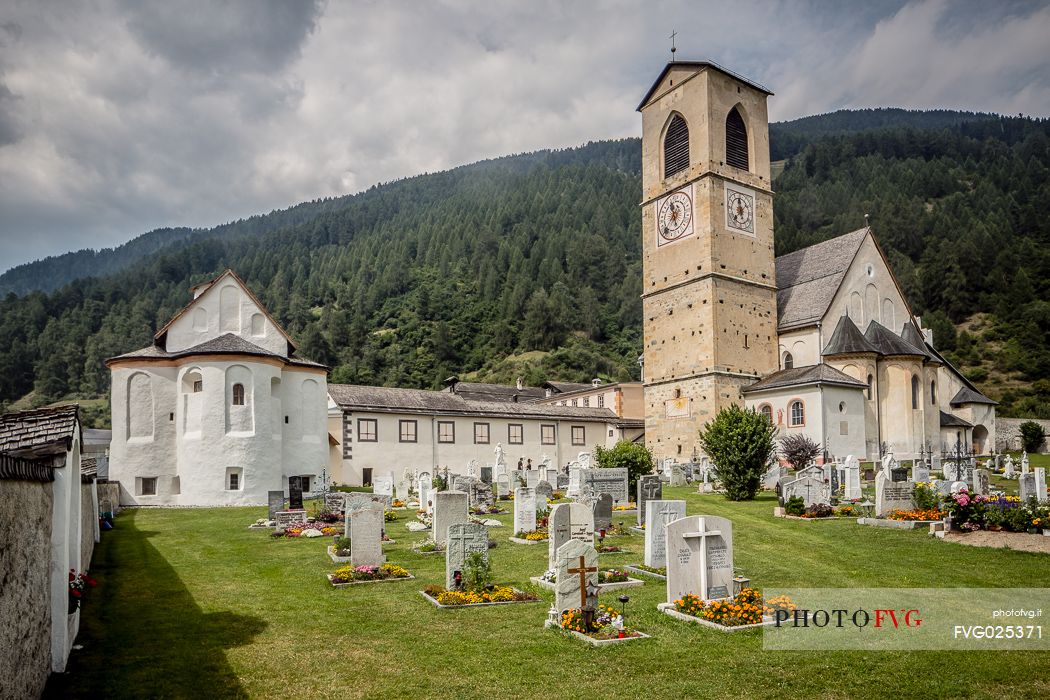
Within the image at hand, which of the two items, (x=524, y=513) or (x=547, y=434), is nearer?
(x=524, y=513)

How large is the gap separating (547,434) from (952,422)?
26536 mm

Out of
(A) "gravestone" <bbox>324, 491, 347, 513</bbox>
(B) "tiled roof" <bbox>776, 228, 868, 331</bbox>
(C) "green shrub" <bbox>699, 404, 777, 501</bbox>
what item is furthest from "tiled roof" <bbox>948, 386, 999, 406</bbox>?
(A) "gravestone" <bbox>324, 491, 347, 513</bbox>

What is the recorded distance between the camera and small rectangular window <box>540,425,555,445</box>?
4888 centimetres

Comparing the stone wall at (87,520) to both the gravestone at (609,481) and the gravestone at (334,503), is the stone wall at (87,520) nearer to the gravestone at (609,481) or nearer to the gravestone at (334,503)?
the gravestone at (334,503)

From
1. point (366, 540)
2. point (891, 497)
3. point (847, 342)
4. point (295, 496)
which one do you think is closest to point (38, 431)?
point (366, 540)

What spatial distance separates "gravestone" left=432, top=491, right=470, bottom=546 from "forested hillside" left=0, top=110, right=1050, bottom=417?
70.6m

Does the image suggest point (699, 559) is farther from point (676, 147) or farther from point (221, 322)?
point (676, 147)

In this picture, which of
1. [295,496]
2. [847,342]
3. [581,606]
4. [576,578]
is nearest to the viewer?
[581,606]

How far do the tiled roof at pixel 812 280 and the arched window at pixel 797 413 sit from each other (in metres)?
6.67

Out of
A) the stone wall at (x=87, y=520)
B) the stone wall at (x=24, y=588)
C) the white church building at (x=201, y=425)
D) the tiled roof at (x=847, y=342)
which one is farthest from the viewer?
the tiled roof at (x=847, y=342)

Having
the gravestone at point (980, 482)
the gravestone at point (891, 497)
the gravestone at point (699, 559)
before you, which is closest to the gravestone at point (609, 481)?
the gravestone at point (891, 497)

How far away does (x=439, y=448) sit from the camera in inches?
1745

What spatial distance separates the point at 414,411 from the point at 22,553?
3601 centimetres

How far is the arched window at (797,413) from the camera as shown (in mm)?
42062
